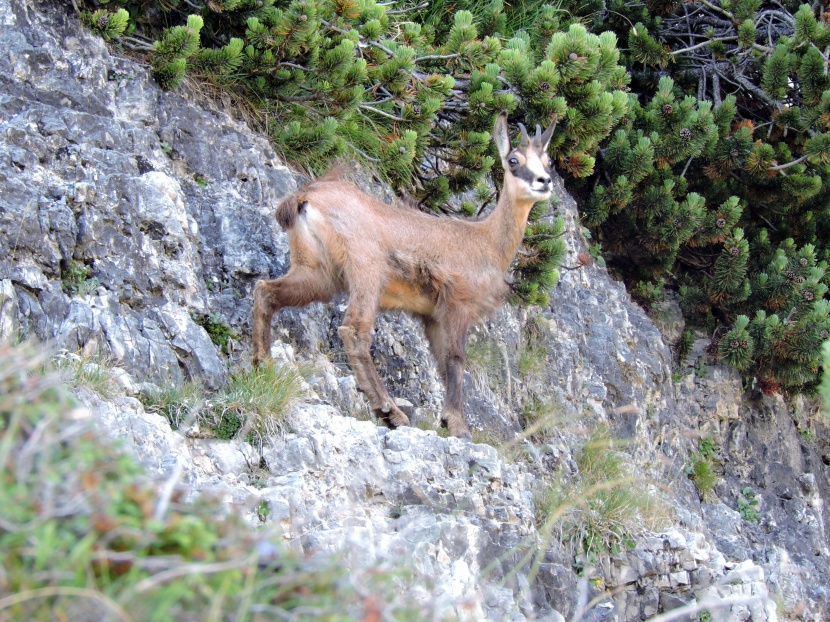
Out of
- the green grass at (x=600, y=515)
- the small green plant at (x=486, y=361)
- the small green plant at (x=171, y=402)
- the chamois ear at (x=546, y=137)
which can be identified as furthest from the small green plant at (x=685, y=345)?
the small green plant at (x=171, y=402)

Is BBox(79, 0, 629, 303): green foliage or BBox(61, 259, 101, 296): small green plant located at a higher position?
BBox(79, 0, 629, 303): green foliage

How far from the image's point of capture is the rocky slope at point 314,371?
5.44 meters

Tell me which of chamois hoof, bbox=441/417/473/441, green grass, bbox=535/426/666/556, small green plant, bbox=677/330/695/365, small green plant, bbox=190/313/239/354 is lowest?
small green plant, bbox=677/330/695/365

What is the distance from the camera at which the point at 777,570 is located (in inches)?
354

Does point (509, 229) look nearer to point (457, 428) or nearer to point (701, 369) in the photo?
point (457, 428)

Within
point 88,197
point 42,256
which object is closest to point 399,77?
point 88,197

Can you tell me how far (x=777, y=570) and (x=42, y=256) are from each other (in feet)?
22.9

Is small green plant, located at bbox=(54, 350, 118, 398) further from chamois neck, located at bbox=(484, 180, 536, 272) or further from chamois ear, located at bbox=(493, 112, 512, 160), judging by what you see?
chamois ear, located at bbox=(493, 112, 512, 160)

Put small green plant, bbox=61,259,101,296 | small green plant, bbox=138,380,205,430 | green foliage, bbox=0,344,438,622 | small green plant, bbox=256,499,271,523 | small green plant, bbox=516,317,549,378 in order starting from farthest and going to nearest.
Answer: small green plant, bbox=516,317,549,378 < small green plant, bbox=61,259,101,296 < small green plant, bbox=138,380,205,430 < small green plant, bbox=256,499,271,523 < green foliage, bbox=0,344,438,622

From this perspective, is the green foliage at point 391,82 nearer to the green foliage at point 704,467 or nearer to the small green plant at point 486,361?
the small green plant at point 486,361

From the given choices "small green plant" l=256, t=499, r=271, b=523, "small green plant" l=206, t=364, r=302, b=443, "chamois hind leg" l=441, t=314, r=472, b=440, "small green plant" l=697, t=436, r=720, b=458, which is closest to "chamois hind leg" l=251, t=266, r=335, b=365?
"small green plant" l=206, t=364, r=302, b=443

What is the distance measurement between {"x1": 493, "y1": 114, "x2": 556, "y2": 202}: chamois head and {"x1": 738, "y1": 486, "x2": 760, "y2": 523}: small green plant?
437 cm

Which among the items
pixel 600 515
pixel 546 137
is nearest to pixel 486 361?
pixel 546 137

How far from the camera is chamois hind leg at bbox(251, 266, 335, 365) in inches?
268
